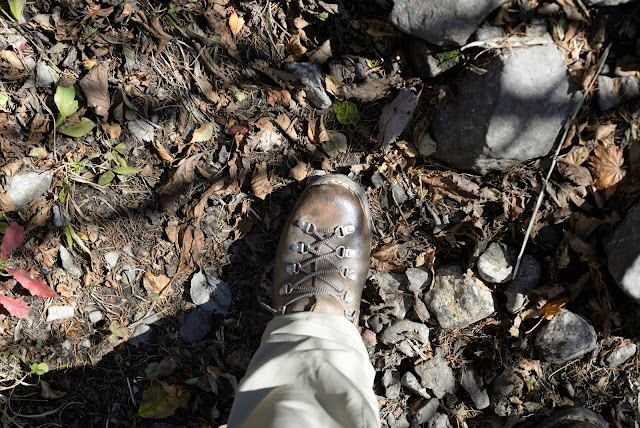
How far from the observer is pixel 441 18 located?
2.08 meters

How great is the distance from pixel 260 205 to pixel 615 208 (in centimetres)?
185

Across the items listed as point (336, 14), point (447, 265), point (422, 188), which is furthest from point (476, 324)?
point (336, 14)

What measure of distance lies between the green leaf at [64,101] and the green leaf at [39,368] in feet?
4.26

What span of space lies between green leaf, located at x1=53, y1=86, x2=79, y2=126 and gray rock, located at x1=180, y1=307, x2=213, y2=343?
4.06 feet

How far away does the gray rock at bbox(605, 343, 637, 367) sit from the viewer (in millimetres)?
2283

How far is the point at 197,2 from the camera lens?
237cm

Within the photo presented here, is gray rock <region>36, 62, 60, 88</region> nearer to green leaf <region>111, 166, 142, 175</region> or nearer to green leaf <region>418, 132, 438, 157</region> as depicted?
green leaf <region>111, 166, 142, 175</region>

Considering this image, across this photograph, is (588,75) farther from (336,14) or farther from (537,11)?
(336,14)

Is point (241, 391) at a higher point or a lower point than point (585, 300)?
higher

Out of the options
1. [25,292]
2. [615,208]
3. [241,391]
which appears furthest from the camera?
[25,292]

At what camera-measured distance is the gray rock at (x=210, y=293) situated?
8.07ft

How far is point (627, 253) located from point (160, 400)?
2486 mm

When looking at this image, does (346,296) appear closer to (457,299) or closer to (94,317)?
(457,299)

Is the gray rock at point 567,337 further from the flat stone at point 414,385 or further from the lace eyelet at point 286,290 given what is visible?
the lace eyelet at point 286,290
